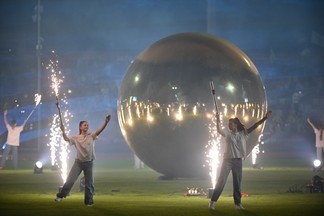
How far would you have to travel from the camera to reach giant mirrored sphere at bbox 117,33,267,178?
26.5 m

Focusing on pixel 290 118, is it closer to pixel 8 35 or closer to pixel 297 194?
pixel 8 35

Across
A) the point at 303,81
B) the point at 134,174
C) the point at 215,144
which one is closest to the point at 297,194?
the point at 215,144

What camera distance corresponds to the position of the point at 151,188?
27.0 m

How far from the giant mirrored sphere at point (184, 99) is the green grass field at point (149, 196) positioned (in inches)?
44.3

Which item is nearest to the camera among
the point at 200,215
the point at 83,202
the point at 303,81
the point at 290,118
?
the point at 200,215

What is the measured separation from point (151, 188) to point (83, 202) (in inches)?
190

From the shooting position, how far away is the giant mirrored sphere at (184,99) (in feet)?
87.0

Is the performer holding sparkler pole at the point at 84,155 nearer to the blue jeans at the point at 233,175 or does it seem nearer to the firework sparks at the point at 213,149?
the blue jeans at the point at 233,175

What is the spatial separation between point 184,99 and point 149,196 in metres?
3.52

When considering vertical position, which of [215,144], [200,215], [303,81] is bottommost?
[200,215]

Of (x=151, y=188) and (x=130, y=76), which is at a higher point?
(x=130, y=76)

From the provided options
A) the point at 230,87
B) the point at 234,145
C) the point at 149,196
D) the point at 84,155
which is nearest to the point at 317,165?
the point at 230,87

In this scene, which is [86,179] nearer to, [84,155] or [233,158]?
[84,155]

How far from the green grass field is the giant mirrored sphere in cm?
113
